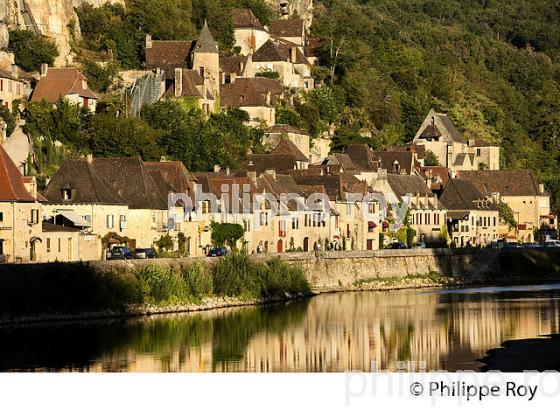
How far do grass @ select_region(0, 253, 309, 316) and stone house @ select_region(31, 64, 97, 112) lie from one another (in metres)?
25.2

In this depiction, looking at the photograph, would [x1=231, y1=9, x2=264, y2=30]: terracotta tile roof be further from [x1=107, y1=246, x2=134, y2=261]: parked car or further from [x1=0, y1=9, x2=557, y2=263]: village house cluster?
[x1=107, y1=246, x2=134, y2=261]: parked car

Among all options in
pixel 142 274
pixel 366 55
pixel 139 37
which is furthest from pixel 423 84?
pixel 142 274

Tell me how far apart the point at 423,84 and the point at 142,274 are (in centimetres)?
8885

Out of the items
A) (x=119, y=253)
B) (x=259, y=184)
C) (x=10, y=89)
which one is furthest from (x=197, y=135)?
(x=119, y=253)

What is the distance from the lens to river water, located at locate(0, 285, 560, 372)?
5700 centimetres

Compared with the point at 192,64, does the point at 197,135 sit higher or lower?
lower

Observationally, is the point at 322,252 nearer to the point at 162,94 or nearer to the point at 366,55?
the point at 162,94

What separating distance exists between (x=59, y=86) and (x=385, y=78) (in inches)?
2069

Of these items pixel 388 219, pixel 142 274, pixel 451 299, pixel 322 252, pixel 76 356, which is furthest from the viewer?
pixel 388 219

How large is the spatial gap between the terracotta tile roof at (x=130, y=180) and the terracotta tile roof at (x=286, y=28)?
51041mm

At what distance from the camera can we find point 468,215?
125 meters

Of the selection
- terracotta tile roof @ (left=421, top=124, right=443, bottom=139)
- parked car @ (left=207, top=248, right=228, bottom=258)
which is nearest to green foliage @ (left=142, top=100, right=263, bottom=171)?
parked car @ (left=207, top=248, right=228, bottom=258)

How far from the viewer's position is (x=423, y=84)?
527ft

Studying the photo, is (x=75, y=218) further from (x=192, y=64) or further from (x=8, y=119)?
(x=192, y=64)
